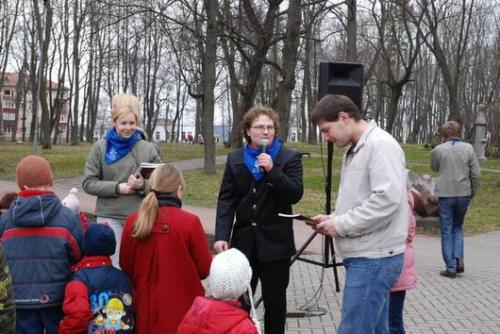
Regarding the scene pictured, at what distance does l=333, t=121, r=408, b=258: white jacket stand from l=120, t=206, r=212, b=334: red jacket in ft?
3.32

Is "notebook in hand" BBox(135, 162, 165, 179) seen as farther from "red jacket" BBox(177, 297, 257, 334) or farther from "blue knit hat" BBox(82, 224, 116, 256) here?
"red jacket" BBox(177, 297, 257, 334)

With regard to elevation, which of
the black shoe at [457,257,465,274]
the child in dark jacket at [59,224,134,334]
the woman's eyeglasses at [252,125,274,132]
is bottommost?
the black shoe at [457,257,465,274]

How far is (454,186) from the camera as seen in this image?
28.0 feet

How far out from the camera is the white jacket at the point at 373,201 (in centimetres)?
337

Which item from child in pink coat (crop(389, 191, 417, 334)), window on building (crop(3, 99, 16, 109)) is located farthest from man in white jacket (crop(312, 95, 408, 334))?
window on building (crop(3, 99, 16, 109))

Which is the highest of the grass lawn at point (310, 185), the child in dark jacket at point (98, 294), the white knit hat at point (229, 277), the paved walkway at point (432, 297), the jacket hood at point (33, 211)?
the jacket hood at point (33, 211)

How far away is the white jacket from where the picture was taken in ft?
11.1

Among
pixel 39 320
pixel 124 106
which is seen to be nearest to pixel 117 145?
pixel 124 106

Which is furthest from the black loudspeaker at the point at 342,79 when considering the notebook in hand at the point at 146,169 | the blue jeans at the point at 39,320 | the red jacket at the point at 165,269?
the blue jeans at the point at 39,320

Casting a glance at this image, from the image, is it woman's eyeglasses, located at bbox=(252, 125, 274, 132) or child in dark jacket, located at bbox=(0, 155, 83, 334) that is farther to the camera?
woman's eyeglasses, located at bbox=(252, 125, 274, 132)

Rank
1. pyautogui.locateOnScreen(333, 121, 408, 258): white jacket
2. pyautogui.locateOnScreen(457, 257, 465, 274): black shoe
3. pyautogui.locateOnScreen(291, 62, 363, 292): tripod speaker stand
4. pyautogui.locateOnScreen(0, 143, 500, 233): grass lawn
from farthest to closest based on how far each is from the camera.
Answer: pyautogui.locateOnScreen(0, 143, 500, 233): grass lawn
pyautogui.locateOnScreen(457, 257, 465, 274): black shoe
pyautogui.locateOnScreen(291, 62, 363, 292): tripod speaker stand
pyautogui.locateOnScreen(333, 121, 408, 258): white jacket

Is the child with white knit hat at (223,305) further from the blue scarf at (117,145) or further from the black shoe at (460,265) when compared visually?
the black shoe at (460,265)

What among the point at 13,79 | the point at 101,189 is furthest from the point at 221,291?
the point at 13,79

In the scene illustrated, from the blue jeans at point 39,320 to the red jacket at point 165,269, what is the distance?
0.50 metres
